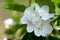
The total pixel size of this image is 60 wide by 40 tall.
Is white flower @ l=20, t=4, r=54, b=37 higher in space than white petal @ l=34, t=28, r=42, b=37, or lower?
higher

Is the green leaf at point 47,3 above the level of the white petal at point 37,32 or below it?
above

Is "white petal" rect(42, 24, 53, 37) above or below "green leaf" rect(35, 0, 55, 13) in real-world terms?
below

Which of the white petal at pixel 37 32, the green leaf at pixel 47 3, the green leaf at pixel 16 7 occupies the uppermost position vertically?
the green leaf at pixel 47 3

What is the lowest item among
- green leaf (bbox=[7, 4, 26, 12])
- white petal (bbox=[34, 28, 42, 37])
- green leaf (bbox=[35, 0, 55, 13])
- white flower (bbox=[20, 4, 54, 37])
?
white petal (bbox=[34, 28, 42, 37])

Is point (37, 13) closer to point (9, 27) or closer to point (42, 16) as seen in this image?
point (42, 16)

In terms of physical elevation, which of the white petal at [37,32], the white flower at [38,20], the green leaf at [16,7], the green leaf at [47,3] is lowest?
the white petal at [37,32]

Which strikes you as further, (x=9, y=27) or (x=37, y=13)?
(x=9, y=27)

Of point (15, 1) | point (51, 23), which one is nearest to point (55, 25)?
point (51, 23)
